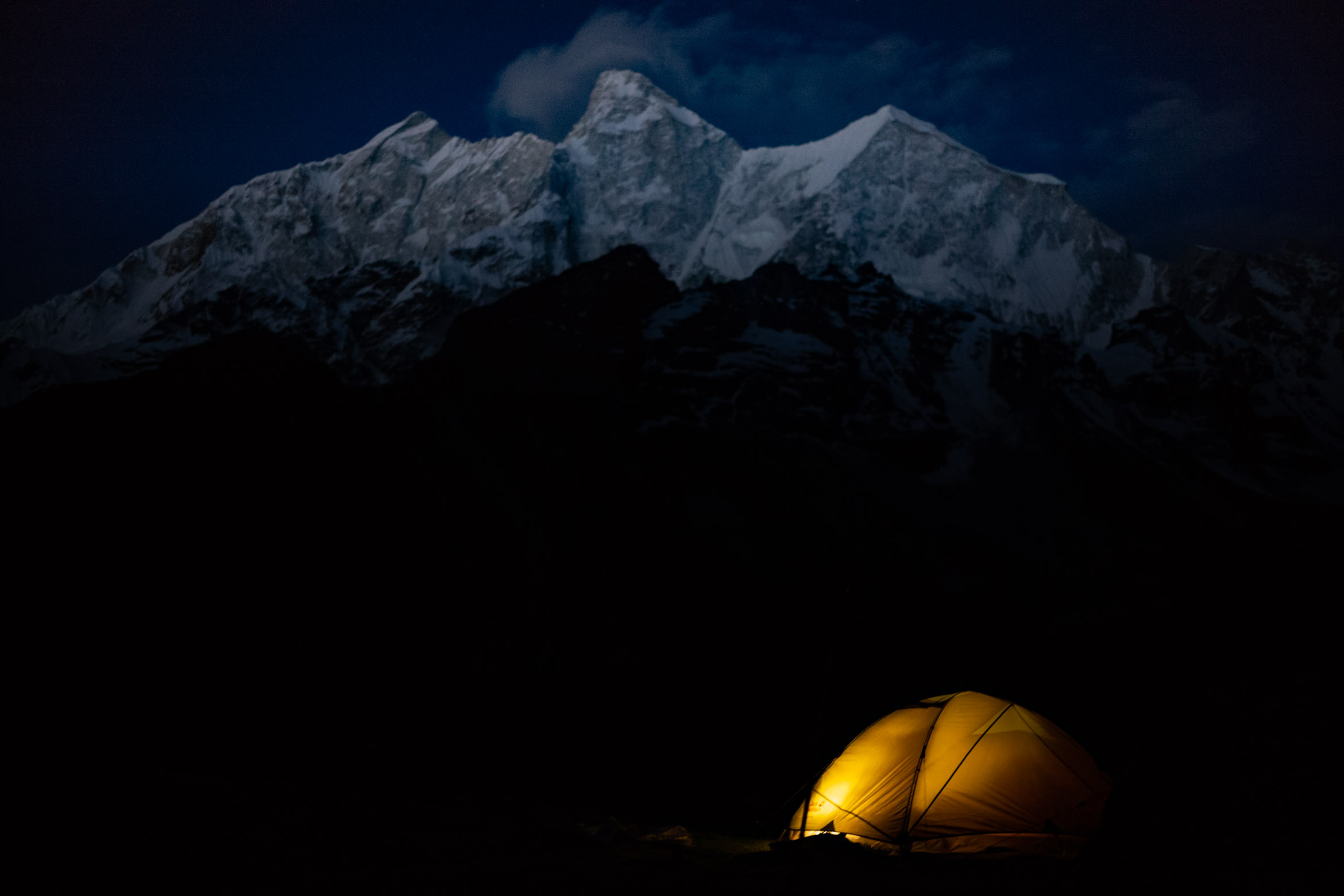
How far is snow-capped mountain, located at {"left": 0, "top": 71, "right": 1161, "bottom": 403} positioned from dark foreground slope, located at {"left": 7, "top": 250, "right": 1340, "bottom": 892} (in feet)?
201

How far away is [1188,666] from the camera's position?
24.6 meters

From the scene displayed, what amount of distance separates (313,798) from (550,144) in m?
189

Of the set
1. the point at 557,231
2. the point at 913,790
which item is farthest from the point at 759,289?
the point at 913,790

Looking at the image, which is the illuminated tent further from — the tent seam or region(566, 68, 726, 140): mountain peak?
region(566, 68, 726, 140): mountain peak

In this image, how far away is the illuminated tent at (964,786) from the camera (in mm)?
10445

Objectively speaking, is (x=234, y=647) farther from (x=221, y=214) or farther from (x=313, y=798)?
(x=221, y=214)

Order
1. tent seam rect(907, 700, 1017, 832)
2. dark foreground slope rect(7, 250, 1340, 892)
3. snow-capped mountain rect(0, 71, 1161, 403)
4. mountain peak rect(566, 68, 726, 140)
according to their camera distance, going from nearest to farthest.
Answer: dark foreground slope rect(7, 250, 1340, 892) < tent seam rect(907, 700, 1017, 832) < snow-capped mountain rect(0, 71, 1161, 403) < mountain peak rect(566, 68, 726, 140)

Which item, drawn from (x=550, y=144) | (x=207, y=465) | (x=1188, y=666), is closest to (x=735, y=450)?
(x=207, y=465)

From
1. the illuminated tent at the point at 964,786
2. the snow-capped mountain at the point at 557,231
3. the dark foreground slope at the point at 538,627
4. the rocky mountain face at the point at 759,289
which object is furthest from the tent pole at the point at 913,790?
the snow-capped mountain at the point at 557,231

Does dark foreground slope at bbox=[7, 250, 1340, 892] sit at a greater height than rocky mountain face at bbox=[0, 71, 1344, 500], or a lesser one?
lesser

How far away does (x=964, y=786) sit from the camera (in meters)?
10.9

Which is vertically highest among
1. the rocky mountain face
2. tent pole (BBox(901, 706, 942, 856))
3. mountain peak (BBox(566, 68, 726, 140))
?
mountain peak (BBox(566, 68, 726, 140))

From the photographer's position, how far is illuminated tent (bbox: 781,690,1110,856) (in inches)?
411

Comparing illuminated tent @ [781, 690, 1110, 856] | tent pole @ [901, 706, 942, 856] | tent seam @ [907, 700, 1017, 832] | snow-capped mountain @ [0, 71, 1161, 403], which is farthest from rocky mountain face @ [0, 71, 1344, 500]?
tent seam @ [907, 700, 1017, 832]
